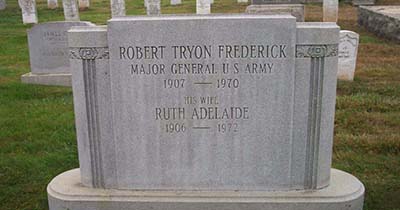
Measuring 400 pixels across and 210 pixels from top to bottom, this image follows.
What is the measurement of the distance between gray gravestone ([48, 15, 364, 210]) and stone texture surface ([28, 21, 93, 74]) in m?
5.87

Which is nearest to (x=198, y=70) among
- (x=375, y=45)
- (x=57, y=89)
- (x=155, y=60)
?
(x=155, y=60)

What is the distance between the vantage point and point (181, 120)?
376cm

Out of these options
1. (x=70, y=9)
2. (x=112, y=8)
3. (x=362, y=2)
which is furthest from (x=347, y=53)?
(x=362, y=2)

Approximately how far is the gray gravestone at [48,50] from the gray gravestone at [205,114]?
5.91 m

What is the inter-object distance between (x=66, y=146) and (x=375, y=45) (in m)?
9.57

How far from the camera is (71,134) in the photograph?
6.11 m

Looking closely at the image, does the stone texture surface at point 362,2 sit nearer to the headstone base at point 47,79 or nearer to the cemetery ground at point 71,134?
the cemetery ground at point 71,134

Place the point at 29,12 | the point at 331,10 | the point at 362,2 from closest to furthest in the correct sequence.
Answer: the point at 331,10, the point at 29,12, the point at 362,2

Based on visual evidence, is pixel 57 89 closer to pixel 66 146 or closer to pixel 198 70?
pixel 66 146

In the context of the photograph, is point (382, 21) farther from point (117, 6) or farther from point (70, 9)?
point (70, 9)

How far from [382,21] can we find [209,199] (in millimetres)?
11962

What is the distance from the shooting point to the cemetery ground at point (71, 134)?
4.56 m

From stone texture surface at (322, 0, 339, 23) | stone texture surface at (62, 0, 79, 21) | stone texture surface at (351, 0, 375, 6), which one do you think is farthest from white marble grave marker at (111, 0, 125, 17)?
stone texture surface at (351, 0, 375, 6)

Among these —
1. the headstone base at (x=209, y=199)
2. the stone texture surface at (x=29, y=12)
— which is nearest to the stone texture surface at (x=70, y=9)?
the stone texture surface at (x=29, y=12)
